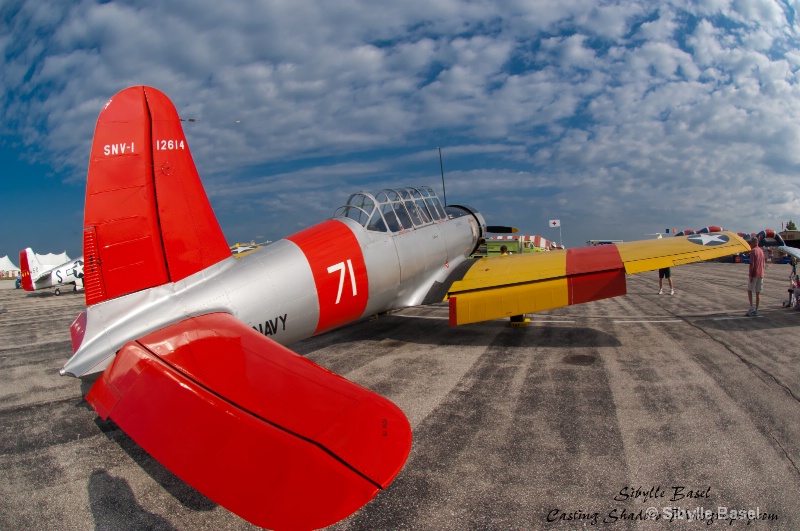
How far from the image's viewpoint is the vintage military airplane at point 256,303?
204 cm

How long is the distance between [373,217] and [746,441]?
5.72m

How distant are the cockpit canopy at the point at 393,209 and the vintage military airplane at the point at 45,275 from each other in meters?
24.7

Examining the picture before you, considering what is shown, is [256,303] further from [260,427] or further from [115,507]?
[260,427]

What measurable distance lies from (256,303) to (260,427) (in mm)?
3205

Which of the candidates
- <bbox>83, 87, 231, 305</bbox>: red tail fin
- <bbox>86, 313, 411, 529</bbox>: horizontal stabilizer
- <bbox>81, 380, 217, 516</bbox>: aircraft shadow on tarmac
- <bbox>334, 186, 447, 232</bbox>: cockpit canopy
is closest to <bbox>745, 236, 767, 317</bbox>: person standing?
<bbox>334, 186, 447, 232</bbox>: cockpit canopy

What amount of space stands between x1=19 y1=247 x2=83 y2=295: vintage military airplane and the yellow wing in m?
26.2

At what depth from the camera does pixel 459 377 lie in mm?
6211

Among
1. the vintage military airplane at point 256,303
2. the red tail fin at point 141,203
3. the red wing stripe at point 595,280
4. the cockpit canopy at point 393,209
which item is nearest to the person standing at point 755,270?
the vintage military airplane at point 256,303

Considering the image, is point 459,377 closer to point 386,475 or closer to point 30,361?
point 386,475

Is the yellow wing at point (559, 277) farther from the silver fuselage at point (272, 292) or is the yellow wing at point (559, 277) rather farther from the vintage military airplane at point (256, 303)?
the silver fuselage at point (272, 292)

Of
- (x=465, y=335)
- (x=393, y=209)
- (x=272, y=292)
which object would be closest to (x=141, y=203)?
(x=272, y=292)

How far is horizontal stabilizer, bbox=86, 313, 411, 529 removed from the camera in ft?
6.10

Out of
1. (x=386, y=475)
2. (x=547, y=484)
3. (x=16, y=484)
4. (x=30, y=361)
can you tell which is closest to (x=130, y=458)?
(x=16, y=484)

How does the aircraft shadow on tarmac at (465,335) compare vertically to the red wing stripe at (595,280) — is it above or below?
below
